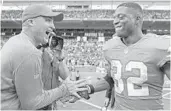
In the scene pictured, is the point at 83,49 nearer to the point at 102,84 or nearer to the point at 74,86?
the point at 102,84

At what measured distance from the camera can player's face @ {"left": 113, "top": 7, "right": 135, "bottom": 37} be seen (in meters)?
2.04

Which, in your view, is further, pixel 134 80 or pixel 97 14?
pixel 97 14

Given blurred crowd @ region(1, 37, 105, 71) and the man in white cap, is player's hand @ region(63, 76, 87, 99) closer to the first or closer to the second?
the man in white cap

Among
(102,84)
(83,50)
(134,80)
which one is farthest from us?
(83,50)

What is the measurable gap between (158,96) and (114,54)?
0.57 metres

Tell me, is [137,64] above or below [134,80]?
above

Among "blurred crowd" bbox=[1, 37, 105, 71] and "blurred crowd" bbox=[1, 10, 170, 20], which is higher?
"blurred crowd" bbox=[1, 10, 170, 20]

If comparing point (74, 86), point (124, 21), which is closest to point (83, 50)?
point (74, 86)

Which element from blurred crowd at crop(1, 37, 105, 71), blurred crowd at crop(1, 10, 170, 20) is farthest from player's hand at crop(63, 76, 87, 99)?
blurred crowd at crop(1, 10, 170, 20)

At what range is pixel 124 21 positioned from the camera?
2033 millimetres

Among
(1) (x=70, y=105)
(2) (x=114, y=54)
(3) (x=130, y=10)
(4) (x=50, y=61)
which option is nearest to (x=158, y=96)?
(2) (x=114, y=54)

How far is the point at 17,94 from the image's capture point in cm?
176

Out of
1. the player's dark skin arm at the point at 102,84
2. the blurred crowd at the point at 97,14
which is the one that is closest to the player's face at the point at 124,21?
the player's dark skin arm at the point at 102,84

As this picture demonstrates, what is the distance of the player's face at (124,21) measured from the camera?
2.04 m
